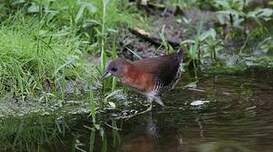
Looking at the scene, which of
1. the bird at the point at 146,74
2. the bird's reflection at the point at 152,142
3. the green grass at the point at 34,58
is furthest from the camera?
the green grass at the point at 34,58

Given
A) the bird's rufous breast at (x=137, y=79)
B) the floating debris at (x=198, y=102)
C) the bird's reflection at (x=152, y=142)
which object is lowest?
the bird's reflection at (x=152, y=142)

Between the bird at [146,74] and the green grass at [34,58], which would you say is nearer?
the bird at [146,74]

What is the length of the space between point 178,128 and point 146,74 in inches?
34.2

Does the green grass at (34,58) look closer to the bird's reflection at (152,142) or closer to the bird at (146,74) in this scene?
the bird at (146,74)

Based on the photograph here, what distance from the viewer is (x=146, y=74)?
655 cm

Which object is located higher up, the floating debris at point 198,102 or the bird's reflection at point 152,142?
the floating debris at point 198,102

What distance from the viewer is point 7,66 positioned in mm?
6715

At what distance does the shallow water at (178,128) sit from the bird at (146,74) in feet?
0.51

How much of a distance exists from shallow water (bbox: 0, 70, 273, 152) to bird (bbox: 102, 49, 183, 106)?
0.16 metres

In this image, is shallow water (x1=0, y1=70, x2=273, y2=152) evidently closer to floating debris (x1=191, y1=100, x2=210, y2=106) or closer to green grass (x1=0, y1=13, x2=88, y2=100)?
floating debris (x1=191, y1=100, x2=210, y2=106)

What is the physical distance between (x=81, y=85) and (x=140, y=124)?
119cm

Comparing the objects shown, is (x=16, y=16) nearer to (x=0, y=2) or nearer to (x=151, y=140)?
(x=0, y=2)

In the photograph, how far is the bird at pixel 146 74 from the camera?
21.3 feet

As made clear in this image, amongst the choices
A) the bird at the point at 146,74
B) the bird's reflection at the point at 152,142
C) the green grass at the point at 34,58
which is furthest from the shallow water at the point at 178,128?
the green grass at the point at 34,58
